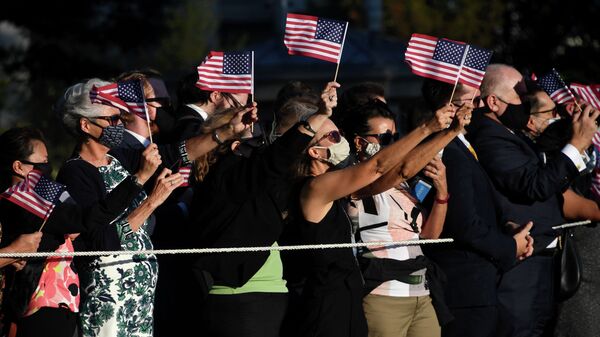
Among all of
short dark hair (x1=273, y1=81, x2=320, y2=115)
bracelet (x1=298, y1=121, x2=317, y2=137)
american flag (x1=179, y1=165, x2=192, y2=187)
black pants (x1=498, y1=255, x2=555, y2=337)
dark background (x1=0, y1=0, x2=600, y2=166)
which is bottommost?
dark background (x1=0, y1=0, x2=600, y2=166)

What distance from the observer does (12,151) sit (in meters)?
6.70

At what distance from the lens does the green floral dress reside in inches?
236

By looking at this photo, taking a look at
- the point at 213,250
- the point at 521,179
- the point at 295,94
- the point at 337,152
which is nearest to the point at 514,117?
the point at 521,179

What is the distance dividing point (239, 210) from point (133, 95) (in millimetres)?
959

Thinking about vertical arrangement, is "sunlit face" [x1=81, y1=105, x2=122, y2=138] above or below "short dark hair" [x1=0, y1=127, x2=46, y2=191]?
above

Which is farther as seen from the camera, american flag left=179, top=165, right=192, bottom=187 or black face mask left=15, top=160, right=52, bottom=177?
black face mask left=15, top=160, right=52, bottom=177

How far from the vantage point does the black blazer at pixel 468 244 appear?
22.5 ft

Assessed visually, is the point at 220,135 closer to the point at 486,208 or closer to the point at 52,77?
the point at 486,208

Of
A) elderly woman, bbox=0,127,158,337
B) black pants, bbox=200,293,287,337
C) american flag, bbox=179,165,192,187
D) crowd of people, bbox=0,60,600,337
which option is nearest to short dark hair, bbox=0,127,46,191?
crowd of people, bbox=0,60,600,337

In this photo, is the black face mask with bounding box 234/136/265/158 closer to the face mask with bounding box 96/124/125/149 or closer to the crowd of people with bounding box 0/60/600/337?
the crowd of people with bounding box 0/60/600/337

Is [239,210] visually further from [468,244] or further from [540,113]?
[540,113]

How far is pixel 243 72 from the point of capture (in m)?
6.62

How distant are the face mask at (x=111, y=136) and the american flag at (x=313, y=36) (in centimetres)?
101

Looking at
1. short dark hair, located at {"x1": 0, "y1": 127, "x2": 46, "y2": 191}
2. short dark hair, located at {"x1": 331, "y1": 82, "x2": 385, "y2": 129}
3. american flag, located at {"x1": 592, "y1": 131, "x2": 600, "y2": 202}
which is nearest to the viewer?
short dark hair, located at {"x1": 0, "y1": 127, "x2": 46, "y2": 191}
